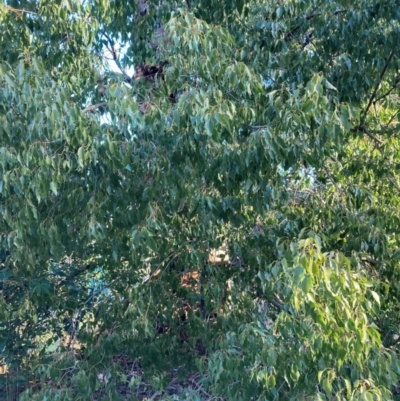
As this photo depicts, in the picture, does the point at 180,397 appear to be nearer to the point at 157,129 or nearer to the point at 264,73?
the point at 157,129

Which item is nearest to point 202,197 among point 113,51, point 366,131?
point 113,51

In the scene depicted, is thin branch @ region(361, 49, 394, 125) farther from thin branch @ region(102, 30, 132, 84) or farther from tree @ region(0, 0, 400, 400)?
thin branch @ region(102, 30, 132, 84)

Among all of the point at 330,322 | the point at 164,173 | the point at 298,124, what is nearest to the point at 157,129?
the point at 164,173

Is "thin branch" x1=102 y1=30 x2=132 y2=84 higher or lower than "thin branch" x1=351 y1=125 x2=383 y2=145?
below

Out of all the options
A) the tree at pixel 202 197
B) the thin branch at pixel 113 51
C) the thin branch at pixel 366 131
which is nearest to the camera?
the tree at pixel 202 197

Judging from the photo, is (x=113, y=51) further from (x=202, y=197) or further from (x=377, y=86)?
(x=377, y=86)

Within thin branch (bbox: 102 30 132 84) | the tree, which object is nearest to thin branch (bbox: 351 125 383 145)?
the tree

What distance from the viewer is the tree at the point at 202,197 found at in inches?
104

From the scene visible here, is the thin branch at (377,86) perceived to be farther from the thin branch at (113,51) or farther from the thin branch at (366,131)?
the thin branch at (113,51)

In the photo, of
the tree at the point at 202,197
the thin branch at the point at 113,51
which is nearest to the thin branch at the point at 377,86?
the tree at the point at 202,197

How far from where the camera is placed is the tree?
2633mm

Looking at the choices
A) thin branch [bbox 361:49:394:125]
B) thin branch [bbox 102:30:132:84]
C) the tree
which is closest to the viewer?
the tree

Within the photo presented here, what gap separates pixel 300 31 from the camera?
428cm

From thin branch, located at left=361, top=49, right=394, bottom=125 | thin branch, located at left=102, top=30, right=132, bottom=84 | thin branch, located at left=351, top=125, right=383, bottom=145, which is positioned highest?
thin branch, located at left=102, top=30, right=132, bottom=84
